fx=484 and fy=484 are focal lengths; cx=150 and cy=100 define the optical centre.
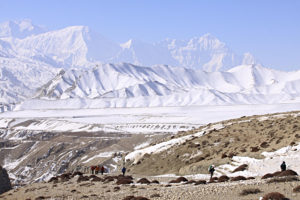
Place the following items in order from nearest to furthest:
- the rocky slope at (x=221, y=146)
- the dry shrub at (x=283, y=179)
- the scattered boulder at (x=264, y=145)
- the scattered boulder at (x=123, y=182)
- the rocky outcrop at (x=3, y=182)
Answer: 1. the dry shrub at (x=283, y=179)
2. the scattered boulder at (x=123, y=182)
3. the rocky slope at (x=221, y=146)
4. the scattered boulder at (x=264, y=145)
5. the rocky outcrop at (x=3, y=182)

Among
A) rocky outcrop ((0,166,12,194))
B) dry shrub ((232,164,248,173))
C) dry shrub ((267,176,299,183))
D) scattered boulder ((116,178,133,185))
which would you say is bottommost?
rocky outcrop ((0,166,12,194))

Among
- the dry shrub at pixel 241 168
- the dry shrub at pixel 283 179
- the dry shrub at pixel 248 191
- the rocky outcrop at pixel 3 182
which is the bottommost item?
the rocky outcrop at pixel 3 182

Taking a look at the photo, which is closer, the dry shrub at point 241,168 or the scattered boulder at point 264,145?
the dry shrub at point 241,168

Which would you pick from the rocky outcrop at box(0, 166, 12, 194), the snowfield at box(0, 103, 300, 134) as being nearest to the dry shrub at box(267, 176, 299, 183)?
the rocky outcrop at box(0, 166, 12, 194)

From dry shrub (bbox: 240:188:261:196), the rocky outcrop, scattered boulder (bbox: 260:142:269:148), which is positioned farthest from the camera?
Result: the rocky outcrop

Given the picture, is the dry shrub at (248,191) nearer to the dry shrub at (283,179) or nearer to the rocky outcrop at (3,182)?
the dry shrub at (283,179)

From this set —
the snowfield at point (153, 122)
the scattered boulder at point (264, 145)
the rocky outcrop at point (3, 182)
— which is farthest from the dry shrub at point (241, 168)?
the snowfield at point (153, 122)

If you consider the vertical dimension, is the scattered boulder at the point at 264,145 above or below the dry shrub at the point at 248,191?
above

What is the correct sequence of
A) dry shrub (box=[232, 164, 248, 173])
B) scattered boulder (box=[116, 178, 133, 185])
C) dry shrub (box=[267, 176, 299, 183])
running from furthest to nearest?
dry shrub (box=[232, 164, 248, 173]) < scattered boulder (box=[116, 178, 133, 185]) < dry shrub (box=[267, 176, 299, 183])

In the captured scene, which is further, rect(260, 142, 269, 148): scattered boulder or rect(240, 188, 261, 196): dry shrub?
rect(260, 142, 269, 148): scattered boulder

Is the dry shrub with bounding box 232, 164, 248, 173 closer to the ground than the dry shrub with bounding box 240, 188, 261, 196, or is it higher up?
closer to the ground

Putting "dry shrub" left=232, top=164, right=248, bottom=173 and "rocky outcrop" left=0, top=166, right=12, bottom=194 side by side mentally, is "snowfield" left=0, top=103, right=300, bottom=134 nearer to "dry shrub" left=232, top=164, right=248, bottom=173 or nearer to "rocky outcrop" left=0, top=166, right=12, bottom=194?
"rocky outcrop" left=0, top=166, right=12, bottom=194

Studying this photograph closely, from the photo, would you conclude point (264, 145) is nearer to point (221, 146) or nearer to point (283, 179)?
point (221, 146)

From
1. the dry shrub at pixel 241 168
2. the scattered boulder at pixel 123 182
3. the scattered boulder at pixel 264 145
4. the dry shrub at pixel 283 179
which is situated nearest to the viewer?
the dry shrub at pixel 283 179
